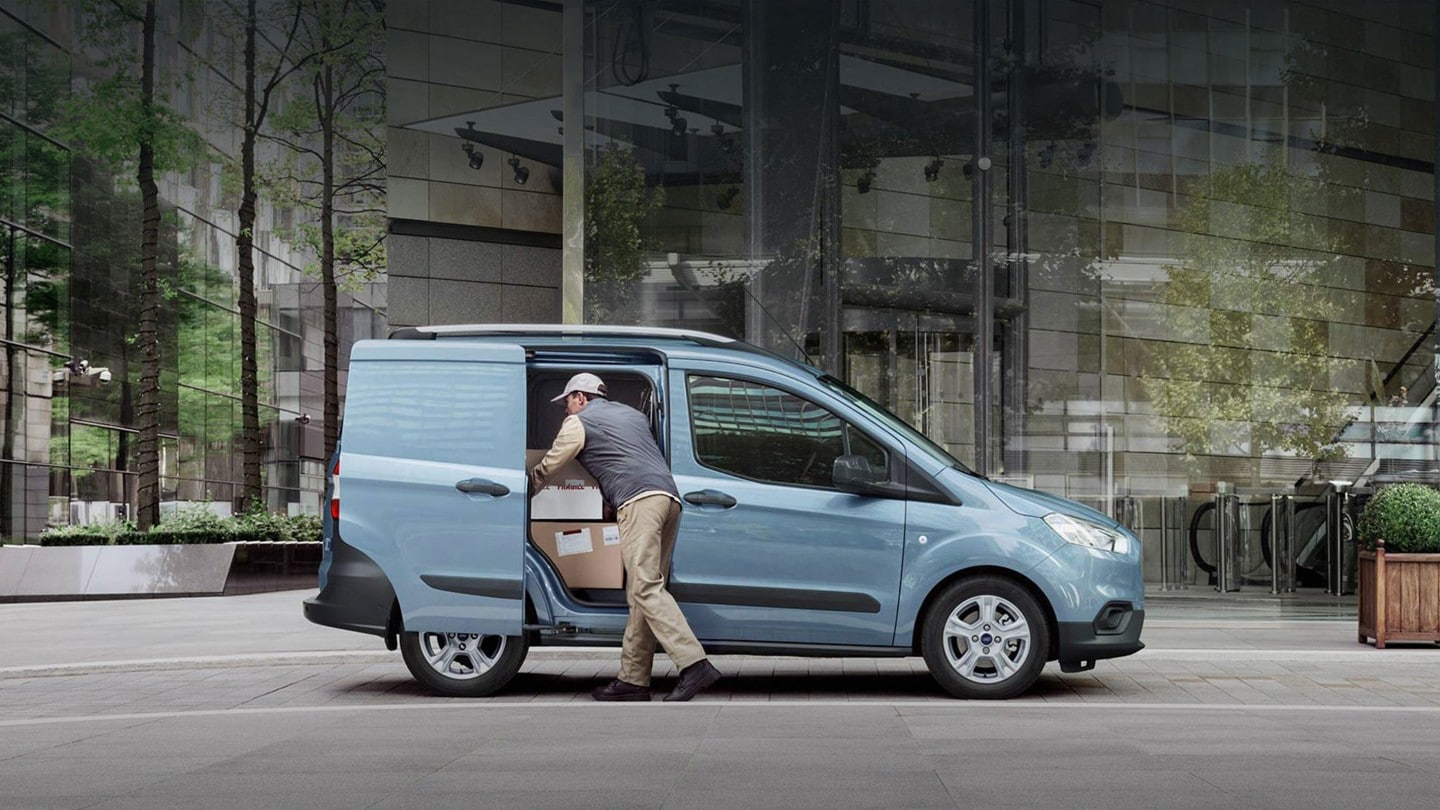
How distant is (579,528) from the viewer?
364 inches

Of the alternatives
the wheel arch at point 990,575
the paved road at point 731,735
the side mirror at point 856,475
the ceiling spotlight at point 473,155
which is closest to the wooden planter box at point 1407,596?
the paved road at point 731,735

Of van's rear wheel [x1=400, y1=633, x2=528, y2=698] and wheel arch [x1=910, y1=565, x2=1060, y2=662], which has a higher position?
wheel arch [x1=910, y1=565, x2=1060, y2=662]

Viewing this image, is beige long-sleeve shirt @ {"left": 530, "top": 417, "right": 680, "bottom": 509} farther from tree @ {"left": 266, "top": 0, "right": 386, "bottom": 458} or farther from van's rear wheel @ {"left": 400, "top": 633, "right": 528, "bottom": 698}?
tree @ {"left": 266, "top": 0, "right": 386, "bottom": 458}

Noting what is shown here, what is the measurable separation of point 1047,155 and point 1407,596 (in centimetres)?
619

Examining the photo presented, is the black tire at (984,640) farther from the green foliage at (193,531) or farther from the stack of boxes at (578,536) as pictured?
the green foliage at (193,531)

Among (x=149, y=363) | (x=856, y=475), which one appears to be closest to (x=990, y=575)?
(x=856, y=475)

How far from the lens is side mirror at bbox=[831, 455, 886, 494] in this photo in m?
8.76

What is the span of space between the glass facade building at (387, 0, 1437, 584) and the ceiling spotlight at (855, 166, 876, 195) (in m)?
0.04

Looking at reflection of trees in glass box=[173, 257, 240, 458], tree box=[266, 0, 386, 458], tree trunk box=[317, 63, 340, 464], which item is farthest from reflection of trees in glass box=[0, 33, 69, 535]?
tree trunk box=[317, 63, 340, 464]

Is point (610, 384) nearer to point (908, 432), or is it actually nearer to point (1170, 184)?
point (908, 432)

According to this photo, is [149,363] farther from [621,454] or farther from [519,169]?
[621,454]

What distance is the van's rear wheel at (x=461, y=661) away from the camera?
911 cm

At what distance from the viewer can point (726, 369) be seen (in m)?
9.09

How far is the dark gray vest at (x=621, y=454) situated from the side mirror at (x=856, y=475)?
854 millimetres
